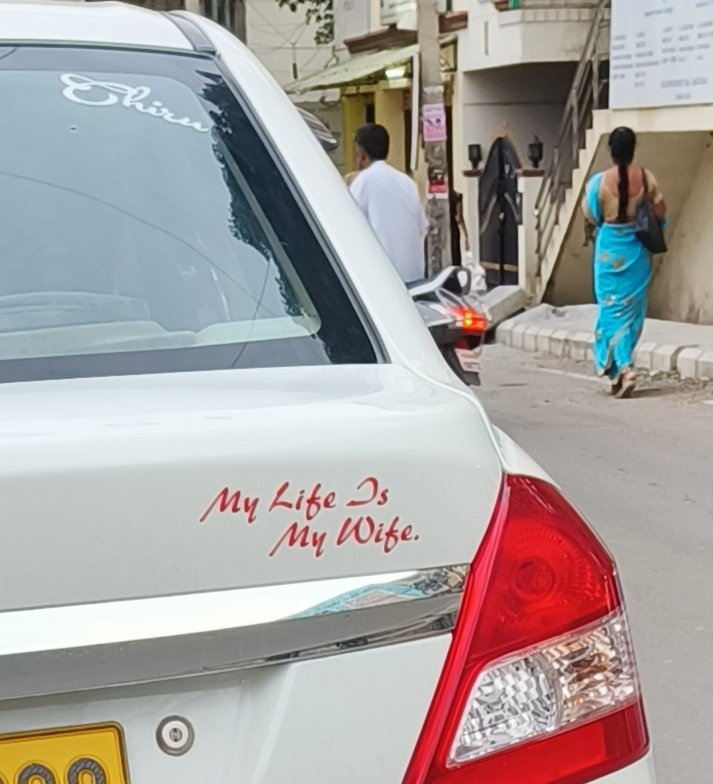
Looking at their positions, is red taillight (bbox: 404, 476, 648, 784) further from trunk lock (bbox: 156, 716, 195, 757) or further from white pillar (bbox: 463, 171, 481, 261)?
white pillar (bbox: 463, 171, 481, 261)

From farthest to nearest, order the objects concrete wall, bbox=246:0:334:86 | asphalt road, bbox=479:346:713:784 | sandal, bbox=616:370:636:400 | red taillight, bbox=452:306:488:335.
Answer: concrete wall, bbox=246:0:334:86 → sandal, bbox=616:370:636:400 → red taillight, bbox=452:306:488:335 → asphalt road, bbox=479:346:713:784

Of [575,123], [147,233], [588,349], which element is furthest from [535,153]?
[147,233]

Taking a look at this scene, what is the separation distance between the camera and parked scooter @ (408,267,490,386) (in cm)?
345

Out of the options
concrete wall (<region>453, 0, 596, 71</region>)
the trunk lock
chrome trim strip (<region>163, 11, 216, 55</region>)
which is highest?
concrete wall (<region>453, 0, 596, 71</region>)

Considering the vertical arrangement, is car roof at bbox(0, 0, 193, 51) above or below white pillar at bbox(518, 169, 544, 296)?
above

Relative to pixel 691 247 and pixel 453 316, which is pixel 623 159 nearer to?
pixel 691 247

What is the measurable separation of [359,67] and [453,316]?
53.2 feet

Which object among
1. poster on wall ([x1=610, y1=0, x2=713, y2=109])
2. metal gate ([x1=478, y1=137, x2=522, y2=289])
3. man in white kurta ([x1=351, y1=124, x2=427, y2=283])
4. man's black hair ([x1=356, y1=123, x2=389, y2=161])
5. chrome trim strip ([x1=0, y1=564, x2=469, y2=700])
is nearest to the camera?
chrome trim strip ([x1=0, y1=564, x2=469, y2=700])

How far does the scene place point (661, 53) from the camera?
12.0 m

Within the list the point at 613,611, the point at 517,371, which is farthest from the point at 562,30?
the point at 613,611

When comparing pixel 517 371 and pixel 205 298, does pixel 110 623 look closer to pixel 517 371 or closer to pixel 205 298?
pixel 205 298

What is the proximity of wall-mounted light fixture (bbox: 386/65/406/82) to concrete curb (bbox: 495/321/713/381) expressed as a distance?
5.91 m

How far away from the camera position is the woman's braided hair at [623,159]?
9023 mm

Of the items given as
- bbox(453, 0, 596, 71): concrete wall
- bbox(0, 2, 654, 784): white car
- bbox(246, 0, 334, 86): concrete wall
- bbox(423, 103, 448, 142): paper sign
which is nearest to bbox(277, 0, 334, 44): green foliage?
bbox(246, 0, 334, 86): concrete wall
